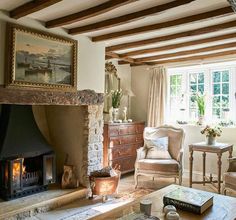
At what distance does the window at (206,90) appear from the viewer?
4843 mm

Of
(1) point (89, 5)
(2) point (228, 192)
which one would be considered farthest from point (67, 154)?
(2) point (228, 192)

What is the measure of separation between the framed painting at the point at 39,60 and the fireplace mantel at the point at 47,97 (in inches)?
2.8

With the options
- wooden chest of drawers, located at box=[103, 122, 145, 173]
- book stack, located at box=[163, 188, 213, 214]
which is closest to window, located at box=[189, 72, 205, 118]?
wooden chest of drawers, located at box=[103, 122, 145, 173]

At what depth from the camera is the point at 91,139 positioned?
3865 millimetres

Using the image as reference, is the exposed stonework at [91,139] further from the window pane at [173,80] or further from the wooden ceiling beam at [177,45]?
the window pane at [173,80]

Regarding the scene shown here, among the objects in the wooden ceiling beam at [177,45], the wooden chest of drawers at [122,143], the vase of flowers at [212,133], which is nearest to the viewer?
the wooden ceiling beam at [177,45]

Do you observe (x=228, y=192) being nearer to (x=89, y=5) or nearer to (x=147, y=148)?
(x=147, y=148)

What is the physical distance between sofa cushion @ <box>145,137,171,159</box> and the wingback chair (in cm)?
4

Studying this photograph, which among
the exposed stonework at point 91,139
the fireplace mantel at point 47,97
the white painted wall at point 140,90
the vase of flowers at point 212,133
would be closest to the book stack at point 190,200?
the exposed stonework at point 91,139

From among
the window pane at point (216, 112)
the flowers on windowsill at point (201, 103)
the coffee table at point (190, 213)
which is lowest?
the coffee table at point (190, 213)

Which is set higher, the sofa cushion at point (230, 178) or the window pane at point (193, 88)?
the window pane at point (193, 88)

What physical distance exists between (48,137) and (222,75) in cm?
329

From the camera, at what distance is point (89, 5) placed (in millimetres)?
2703

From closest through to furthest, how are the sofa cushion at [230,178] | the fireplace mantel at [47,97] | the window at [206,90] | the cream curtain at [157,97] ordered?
the fireplace mantel at [47,97] → the sofa cushion at [230,178] → the window at [206,90] → the cream curtain at [157,97]
